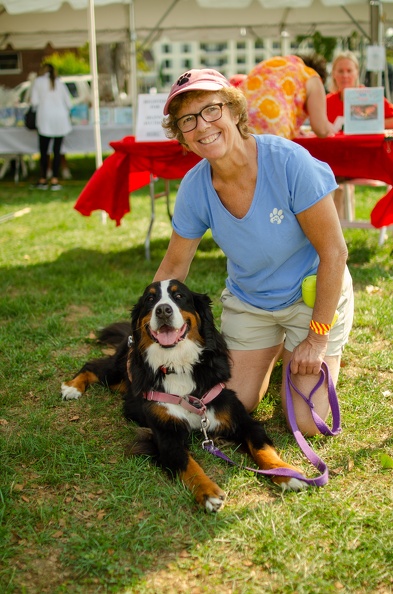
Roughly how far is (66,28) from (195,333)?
935 centimetres

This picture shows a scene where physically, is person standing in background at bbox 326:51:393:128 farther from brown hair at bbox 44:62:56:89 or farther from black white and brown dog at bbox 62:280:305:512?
brown hair at bbox 44:62:56:89

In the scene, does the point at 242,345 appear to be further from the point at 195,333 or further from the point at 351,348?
the point at 351,348

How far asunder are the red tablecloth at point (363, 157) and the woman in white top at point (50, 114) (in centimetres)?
647

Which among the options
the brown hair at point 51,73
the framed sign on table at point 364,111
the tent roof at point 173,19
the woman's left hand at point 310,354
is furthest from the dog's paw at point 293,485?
the brown hair at point 51,73

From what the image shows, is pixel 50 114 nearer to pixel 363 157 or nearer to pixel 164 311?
pixel 363 157

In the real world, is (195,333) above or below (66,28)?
below

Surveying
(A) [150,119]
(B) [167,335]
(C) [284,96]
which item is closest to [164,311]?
(B) [167,335]

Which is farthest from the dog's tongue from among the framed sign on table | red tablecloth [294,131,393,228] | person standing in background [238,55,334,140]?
the framed sign on table

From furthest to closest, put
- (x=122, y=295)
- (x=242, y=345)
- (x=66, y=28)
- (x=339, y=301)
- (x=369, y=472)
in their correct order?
(x=66, y=28)
(x=122, y=295)
(x=242, y=345)
(x=339, y=301)
(x=369, y=472)

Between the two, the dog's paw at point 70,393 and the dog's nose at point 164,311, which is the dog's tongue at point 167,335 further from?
the dog's paw at point 70,393

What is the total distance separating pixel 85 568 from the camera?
196 cm

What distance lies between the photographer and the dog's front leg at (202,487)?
222 cm

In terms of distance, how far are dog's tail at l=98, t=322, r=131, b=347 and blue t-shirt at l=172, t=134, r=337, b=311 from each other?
0.93 metres

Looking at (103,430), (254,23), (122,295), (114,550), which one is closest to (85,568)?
(114,550)
